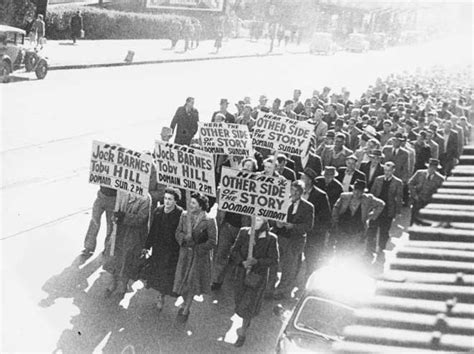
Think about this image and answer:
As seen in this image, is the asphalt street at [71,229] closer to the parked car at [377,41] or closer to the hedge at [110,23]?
the hedge at [110,23]

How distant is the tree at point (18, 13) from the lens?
3142cm

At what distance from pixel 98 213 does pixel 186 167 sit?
1759 millimetres

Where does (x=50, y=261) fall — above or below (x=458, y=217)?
below

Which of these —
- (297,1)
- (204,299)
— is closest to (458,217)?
(204,299)

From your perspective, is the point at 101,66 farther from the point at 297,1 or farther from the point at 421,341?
the point at 297,1

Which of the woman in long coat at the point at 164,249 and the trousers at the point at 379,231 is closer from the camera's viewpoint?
the woman in long coat at the point at 164,249

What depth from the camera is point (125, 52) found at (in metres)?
38.2

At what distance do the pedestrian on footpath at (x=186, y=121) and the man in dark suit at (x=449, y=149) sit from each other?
5475 mm

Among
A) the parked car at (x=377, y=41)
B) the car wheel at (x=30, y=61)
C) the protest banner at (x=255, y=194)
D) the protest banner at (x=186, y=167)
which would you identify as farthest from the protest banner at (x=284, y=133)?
the parked car at (x=377, y=41)

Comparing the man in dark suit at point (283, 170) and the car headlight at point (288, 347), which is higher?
the man in dark suit at point (283, 170)

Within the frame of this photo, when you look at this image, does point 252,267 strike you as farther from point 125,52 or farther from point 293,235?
point 125,52

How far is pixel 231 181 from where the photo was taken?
8664 millimetres

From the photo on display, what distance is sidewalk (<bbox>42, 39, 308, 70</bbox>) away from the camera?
32.0 meters

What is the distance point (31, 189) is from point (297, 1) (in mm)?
63115
